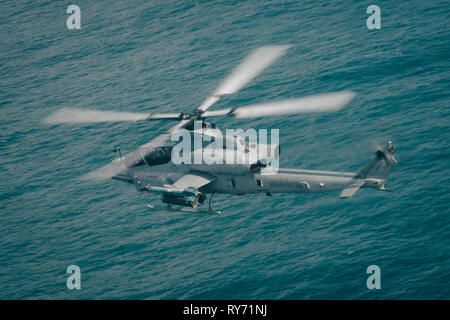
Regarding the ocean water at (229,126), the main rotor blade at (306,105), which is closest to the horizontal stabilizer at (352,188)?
the ocean water at (229,126)

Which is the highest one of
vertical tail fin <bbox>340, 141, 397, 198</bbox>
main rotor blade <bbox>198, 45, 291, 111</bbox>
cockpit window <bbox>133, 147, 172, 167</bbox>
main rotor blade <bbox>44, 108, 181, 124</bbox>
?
main rotor blade <bbox>198, 45, 291, 111</bbox>

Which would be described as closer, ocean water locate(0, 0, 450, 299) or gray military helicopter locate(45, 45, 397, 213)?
gray military helicopter locate(45, 45, 397, 213)

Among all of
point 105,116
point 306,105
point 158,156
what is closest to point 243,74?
point 306,105

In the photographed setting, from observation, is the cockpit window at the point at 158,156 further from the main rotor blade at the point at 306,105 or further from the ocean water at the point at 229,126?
the ocean water at the point at 229,126

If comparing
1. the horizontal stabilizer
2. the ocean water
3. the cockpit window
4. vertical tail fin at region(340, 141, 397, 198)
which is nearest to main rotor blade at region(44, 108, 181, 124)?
the cockpit window

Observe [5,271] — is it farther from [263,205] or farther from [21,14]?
[21,14]

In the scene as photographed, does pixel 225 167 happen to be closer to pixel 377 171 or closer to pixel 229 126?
pixel 377 171

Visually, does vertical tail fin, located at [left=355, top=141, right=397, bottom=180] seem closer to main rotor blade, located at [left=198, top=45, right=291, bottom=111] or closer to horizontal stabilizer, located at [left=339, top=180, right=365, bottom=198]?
horizontal stabilizer, located at [left=339, top=180, right=365, bottom=198]
